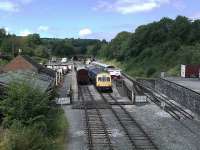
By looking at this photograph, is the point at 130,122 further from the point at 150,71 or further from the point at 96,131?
the point at 150,71

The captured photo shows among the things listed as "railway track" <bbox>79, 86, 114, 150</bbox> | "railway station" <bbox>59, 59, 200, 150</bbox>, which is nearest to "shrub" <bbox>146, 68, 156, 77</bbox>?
"railway station" <bbox>59, 59, 200, 150</bbox>

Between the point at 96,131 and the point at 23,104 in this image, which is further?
the point at 96,131

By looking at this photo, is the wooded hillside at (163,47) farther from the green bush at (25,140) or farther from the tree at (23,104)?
the green bush at (25,140)

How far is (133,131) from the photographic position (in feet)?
92.3

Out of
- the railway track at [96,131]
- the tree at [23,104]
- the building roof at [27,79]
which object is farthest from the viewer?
the building roof at [27,79]

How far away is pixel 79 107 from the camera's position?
3944cm

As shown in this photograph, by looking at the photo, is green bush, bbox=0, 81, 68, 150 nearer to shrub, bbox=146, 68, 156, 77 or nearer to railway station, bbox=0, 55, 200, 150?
railway station, bbox=0, 55, 200, 150

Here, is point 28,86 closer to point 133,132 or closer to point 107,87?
point 133,132

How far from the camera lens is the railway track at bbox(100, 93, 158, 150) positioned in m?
23.9

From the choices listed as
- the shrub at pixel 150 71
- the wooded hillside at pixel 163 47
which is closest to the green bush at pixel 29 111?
the wooded hillside at pixel 163 47

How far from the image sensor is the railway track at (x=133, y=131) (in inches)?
939

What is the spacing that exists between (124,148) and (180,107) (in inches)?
680

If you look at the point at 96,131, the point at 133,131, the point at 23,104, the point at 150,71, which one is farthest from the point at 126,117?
the point at 150,71

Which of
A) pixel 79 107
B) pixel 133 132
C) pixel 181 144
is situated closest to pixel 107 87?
pixel 79 107
